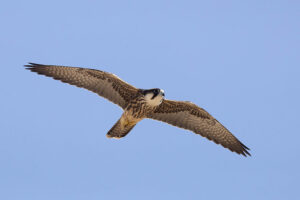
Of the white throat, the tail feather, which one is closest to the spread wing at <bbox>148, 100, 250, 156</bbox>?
the white throat

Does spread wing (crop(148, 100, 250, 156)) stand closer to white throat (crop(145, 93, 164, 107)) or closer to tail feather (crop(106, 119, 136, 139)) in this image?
white throat (crop(145, 93, 164, 107))

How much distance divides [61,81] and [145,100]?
1.93 meters

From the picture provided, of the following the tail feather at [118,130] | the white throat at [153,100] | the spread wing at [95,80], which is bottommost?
the tail feather at [118,130]

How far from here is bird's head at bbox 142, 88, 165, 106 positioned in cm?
1277

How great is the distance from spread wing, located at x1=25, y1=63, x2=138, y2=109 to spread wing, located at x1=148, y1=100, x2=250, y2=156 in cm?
87

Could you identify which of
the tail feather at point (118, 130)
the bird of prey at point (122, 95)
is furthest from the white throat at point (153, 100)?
the tail feather at point (118, 130)

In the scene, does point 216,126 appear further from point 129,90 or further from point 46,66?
point 46,66

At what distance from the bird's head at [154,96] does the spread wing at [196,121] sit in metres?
0.61

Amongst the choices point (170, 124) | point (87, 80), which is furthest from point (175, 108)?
point (87, 80)

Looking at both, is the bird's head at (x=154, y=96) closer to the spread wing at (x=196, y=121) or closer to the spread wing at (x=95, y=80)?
the spread wing at (x=95, y=80)

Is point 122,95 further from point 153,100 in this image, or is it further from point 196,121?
point 196,121

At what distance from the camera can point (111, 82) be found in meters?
13.1

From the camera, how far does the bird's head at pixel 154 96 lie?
1277cm

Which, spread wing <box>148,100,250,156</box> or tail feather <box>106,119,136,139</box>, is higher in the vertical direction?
spread wing <box>148,100,250,156</box>
